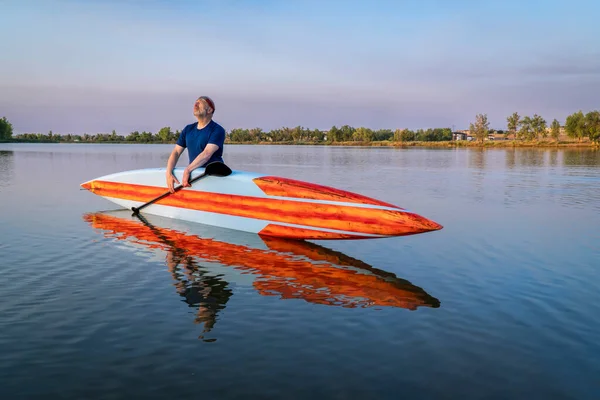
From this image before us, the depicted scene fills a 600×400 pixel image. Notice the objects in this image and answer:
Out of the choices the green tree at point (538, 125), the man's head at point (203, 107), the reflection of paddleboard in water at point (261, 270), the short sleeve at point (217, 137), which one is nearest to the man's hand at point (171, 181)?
the reflection of paddleboard in water at point (261, 270)

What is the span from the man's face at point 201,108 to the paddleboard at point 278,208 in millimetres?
1296

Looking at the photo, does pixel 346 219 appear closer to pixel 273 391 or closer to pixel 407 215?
pixel 407 215

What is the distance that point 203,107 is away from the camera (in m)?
11.4

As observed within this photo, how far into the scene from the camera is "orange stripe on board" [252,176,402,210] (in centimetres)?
973

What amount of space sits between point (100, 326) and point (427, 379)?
3.50 meters

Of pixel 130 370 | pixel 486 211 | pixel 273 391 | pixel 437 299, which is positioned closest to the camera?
pixel 273 391

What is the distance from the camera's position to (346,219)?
9.70 meters

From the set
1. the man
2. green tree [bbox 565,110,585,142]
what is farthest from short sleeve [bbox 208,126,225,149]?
green tree [bbox 565,110,585,142]

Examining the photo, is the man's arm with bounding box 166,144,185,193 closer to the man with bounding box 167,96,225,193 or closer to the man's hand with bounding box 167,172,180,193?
the man's hand with bounding box 167,172,180,193

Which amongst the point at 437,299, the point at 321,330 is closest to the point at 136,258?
the point at 321,330

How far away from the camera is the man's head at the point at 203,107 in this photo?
1142 cm

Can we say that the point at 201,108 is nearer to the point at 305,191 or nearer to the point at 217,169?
the point at 217,169

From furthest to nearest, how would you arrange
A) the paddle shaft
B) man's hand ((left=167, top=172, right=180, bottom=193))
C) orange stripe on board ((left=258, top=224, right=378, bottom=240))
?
man's hand ((left=167, top=172, right=180, bottom=193)) < the paddle shaft < orange stripe on board ((left=258, top=224, right=378, bottom=240))

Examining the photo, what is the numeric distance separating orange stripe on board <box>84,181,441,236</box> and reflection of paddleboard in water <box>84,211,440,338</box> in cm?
53
